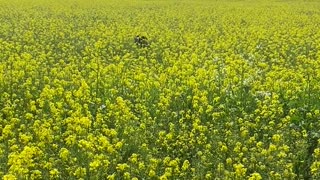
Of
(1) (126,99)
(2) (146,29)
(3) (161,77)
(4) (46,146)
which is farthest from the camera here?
(2) (146,29)

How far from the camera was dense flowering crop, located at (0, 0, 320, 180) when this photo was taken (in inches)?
310

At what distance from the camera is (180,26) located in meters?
22.7

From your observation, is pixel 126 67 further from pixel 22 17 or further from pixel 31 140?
pixel 22 17

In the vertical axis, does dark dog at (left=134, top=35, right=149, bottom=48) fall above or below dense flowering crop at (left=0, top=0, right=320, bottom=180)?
above

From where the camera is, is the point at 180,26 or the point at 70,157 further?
the point at 180,26

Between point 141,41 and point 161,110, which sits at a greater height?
point 141,41

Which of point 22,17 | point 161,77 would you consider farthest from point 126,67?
point 22,17

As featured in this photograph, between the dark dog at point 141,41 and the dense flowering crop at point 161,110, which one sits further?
the dark dog at point 141,41

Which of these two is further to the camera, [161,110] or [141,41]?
[141,41]

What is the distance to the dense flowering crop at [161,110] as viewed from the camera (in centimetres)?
788

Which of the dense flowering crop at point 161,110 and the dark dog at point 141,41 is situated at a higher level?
the dark dog at point 141,41

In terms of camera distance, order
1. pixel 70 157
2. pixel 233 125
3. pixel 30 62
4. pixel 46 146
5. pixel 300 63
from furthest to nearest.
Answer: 1. pixel 300 63
2. pixel 30 62
3. pixel 233 125
4. pixel 46 146
5. pixel 70 157

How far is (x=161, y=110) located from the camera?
10430mm

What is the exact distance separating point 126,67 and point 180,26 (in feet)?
29.4
